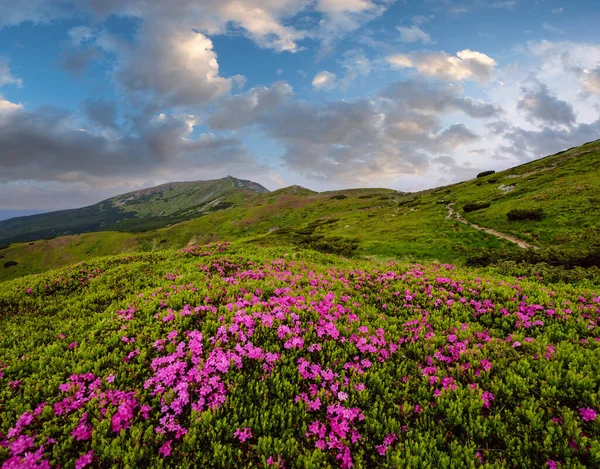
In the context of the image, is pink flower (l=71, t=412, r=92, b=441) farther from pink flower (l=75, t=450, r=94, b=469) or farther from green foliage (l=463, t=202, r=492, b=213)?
green foliage (l=463, t=202, r=492, b=213)

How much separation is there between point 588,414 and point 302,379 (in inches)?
240

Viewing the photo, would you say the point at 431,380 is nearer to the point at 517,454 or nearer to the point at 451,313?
the point at 517,454

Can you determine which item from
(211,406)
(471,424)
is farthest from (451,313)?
(211,406)

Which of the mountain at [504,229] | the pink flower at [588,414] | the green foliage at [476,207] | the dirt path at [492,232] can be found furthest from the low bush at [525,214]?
the pink flower at [588,414]

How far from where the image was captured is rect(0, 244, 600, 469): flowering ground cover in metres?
5.13

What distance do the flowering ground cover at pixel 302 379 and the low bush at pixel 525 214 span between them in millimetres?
27066

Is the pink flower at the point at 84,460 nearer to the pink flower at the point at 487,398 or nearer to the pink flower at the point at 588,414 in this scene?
the pink flower at the point at 487,398

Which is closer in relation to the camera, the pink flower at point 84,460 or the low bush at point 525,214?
the pink flower at point 84,460

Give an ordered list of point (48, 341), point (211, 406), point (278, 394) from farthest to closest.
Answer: point (48, 341) < point (278, 394) < point (211, 406)

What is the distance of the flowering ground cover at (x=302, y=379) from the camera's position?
513 cm

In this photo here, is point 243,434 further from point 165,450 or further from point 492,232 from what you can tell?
point 492,232

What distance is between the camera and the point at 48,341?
8727 millimetres

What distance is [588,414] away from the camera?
5504mm

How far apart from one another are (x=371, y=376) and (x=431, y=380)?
4.97 feet
